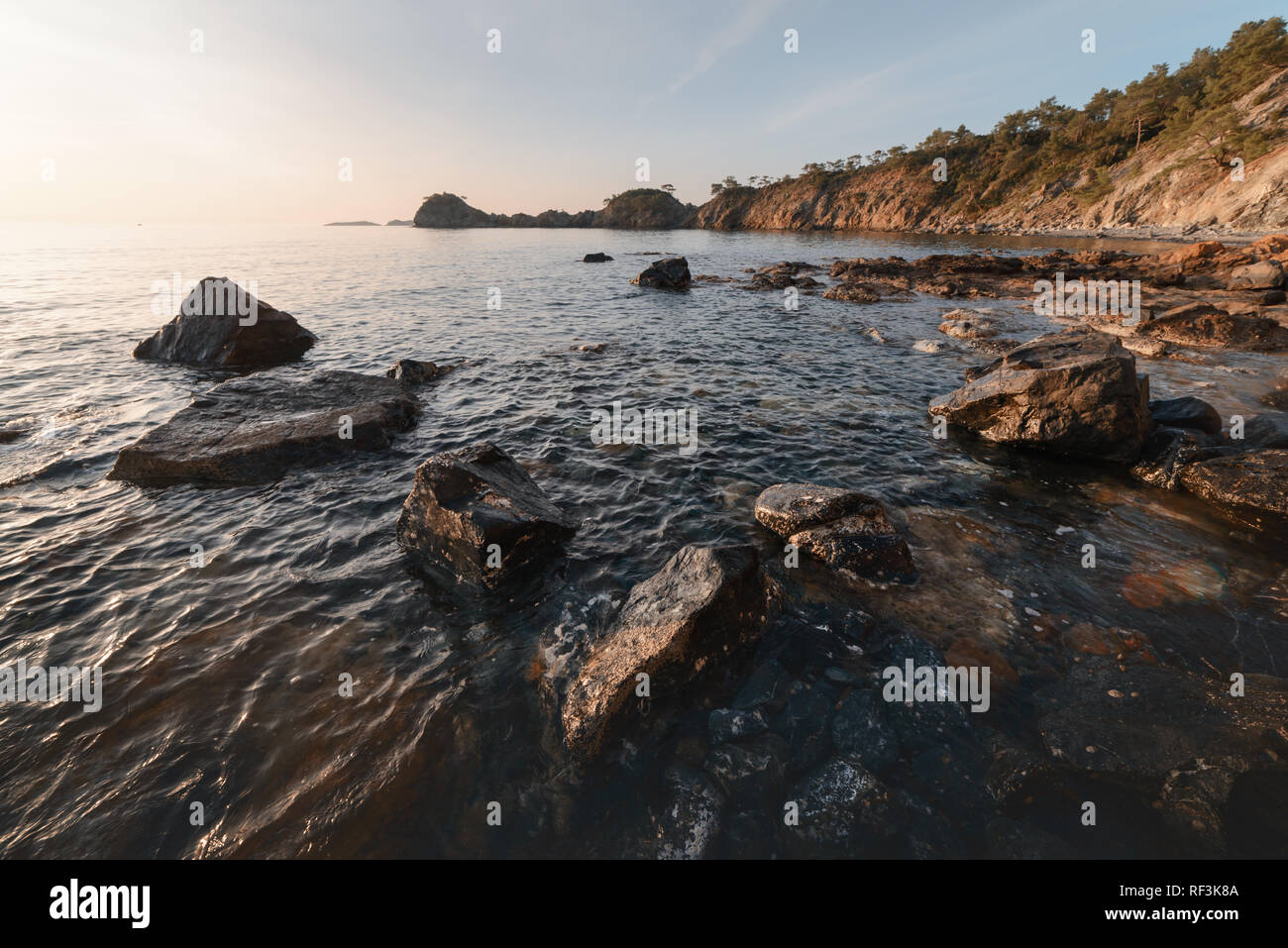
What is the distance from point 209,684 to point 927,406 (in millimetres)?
17660

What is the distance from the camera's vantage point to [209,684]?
602 cm

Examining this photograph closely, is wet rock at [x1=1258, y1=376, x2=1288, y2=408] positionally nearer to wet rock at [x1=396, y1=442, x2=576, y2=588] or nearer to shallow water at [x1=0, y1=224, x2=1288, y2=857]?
shallow water at [x1=0, y1=224, x2=1288, y2=857]

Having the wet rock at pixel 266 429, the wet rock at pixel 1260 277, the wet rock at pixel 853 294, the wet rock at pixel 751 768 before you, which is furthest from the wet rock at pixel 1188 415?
the wet rock at pixel 1260 277

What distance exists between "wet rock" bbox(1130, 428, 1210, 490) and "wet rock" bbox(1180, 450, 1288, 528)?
0.21 m

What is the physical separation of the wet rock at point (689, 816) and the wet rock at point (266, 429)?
1114 centimetres

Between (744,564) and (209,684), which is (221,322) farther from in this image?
(744,564)

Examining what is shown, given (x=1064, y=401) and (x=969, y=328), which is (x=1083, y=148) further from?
(x=1064, y=401)

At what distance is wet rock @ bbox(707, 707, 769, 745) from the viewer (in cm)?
547

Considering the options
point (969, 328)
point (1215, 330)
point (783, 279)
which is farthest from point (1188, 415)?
point (783, 279)

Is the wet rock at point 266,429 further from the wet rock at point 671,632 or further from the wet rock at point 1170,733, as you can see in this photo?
the wet rock at point 1170,733

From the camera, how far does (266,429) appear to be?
39.2 feet

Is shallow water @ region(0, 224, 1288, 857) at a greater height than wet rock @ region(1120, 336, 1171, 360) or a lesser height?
lesser

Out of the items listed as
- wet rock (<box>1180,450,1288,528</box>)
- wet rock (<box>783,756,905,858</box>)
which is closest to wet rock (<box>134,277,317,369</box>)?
wet rock (<box>783,756,905,858</box>)

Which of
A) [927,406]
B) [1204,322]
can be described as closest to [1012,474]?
[927,406]
